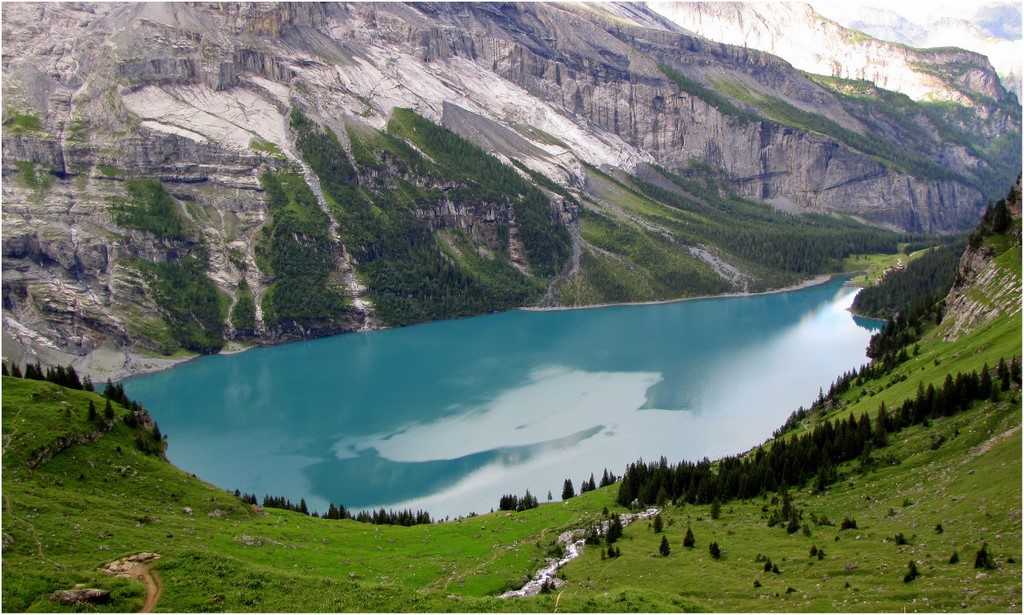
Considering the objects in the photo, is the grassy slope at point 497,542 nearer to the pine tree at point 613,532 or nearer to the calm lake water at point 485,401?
the pine tree at point 613,532

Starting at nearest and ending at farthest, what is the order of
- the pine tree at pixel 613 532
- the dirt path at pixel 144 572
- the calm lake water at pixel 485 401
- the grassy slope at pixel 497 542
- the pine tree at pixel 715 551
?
1. the dirt path at pixel 144 572
2. the grassy slope at pixel 497 542
3. the pine tree at pixel 715 551
4. the pine tree at pixel 613 532
5. the calm lake water at pixel 485 401

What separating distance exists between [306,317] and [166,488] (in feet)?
404

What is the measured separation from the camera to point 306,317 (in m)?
172

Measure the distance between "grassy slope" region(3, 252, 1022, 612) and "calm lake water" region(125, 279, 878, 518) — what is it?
22.4m

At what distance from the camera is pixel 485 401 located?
4341 inches

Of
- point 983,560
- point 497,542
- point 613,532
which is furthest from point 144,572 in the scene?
point 983,560

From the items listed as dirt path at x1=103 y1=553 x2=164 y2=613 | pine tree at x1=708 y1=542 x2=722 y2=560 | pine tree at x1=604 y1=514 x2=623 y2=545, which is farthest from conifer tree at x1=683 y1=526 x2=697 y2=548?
dirt path at x1=103 y1=553 x2=164 y2=613

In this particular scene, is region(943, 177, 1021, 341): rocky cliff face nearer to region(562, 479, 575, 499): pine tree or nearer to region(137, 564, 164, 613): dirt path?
region(562, 479, 575, 499): pine tree

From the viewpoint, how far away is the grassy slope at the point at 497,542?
1312 inches

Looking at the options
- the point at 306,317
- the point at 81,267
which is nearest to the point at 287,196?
the point at 306,317

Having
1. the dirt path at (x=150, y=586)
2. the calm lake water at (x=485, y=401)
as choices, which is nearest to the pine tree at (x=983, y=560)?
the dirt path at (x=150, y=586)

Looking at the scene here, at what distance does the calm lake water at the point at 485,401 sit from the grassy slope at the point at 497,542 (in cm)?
2245

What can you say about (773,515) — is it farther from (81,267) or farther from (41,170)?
(41,170)

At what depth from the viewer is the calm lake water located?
83.4 metres
